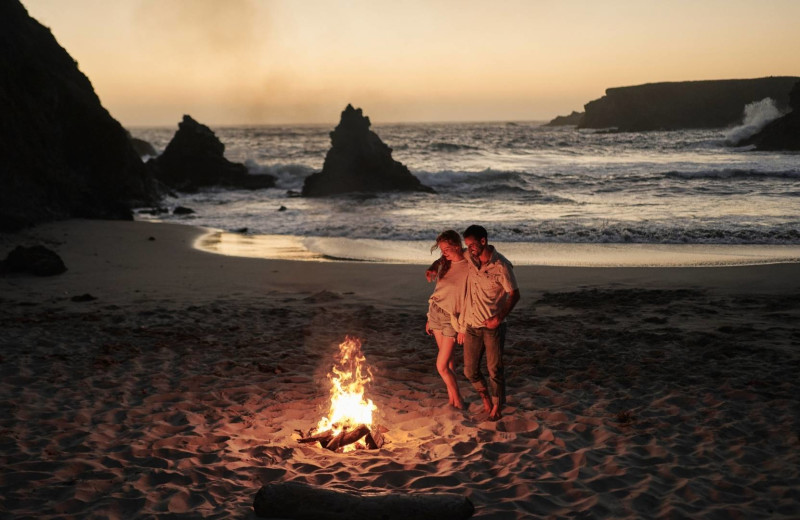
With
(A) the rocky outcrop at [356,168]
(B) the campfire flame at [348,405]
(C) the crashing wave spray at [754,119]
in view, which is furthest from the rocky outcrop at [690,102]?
(B) the campfire flame at [348,405]

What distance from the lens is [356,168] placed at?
3800 cm

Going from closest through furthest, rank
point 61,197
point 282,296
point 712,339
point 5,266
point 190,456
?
point 190,456 → point 712,339 → point 282,296 → point 5,266 → point 61,197

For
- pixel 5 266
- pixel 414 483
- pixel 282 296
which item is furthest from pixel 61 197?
pixel 414 483

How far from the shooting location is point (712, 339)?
8.89 m

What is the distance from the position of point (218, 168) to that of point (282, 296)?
3268 centimetres

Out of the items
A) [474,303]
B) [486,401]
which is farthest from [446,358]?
[474,303]

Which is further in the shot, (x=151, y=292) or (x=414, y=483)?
(x=151, y=292)

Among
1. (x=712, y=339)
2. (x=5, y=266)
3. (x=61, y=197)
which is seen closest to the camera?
(x=712, y=339)

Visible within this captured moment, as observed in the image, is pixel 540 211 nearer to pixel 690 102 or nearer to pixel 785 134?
pixel 785 134

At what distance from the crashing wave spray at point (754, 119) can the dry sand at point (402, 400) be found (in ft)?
211

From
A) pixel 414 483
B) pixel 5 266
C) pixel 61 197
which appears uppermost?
pixel 61 197

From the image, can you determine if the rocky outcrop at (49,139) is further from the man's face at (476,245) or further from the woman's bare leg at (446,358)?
the man's face at (476,245)

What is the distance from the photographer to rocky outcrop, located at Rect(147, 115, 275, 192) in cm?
4200

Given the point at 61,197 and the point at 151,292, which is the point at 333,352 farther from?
the point at 61,197
